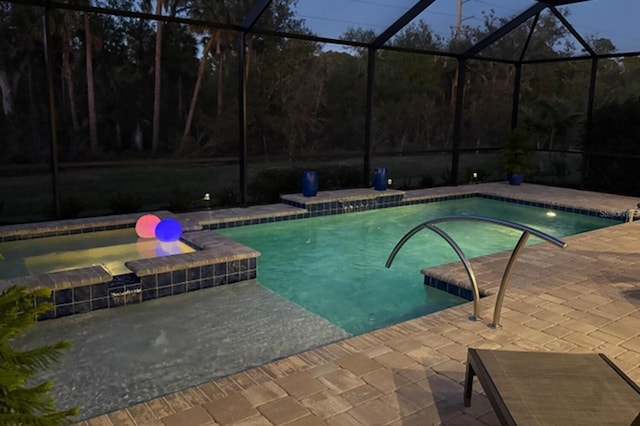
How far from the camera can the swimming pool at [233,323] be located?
3244 millimetres

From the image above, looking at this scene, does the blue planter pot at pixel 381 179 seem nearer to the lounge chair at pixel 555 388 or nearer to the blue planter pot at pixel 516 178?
the blue planter pot at pixel 516 178

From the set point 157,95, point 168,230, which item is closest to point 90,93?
point 157,95

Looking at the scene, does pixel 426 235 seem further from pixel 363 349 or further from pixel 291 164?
Result: pixel 291 164

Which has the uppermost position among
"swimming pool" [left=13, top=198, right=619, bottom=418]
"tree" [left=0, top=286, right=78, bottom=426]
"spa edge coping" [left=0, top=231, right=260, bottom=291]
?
"tree" [left=0, top=286, right=78, bottom=426]

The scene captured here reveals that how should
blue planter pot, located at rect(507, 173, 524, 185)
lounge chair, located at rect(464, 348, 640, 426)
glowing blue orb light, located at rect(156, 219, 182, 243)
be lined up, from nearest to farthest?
lounge chair, located at rect(464, 348, 640, 426)
glowing blue orb light, located at rect(156, 219, 182, 243)
blue planter pot, located at rect(507, 173, 524, 185)

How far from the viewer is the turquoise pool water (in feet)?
15.5

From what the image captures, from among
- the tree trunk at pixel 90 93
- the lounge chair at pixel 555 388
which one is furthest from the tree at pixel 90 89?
the lounge chair at pixel 555 388

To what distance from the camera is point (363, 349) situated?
10.6 ft

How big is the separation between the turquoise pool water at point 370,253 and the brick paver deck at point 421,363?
2.12 feet

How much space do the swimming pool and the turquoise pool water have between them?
2cm

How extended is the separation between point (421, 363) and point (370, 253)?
346cm

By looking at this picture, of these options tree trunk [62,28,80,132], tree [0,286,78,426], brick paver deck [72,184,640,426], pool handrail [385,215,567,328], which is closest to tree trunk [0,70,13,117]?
tree trunk [62,28,80,132]

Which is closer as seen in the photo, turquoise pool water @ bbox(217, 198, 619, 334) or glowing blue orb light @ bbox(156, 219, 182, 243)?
turquoise pool water @ bbox(217, 198, 619, 334)

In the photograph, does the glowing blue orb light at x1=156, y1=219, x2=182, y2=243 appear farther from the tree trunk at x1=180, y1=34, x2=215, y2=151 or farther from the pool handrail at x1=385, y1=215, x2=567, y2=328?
the tree trunk at x1=180, y1=34, x2=215, y2=151
